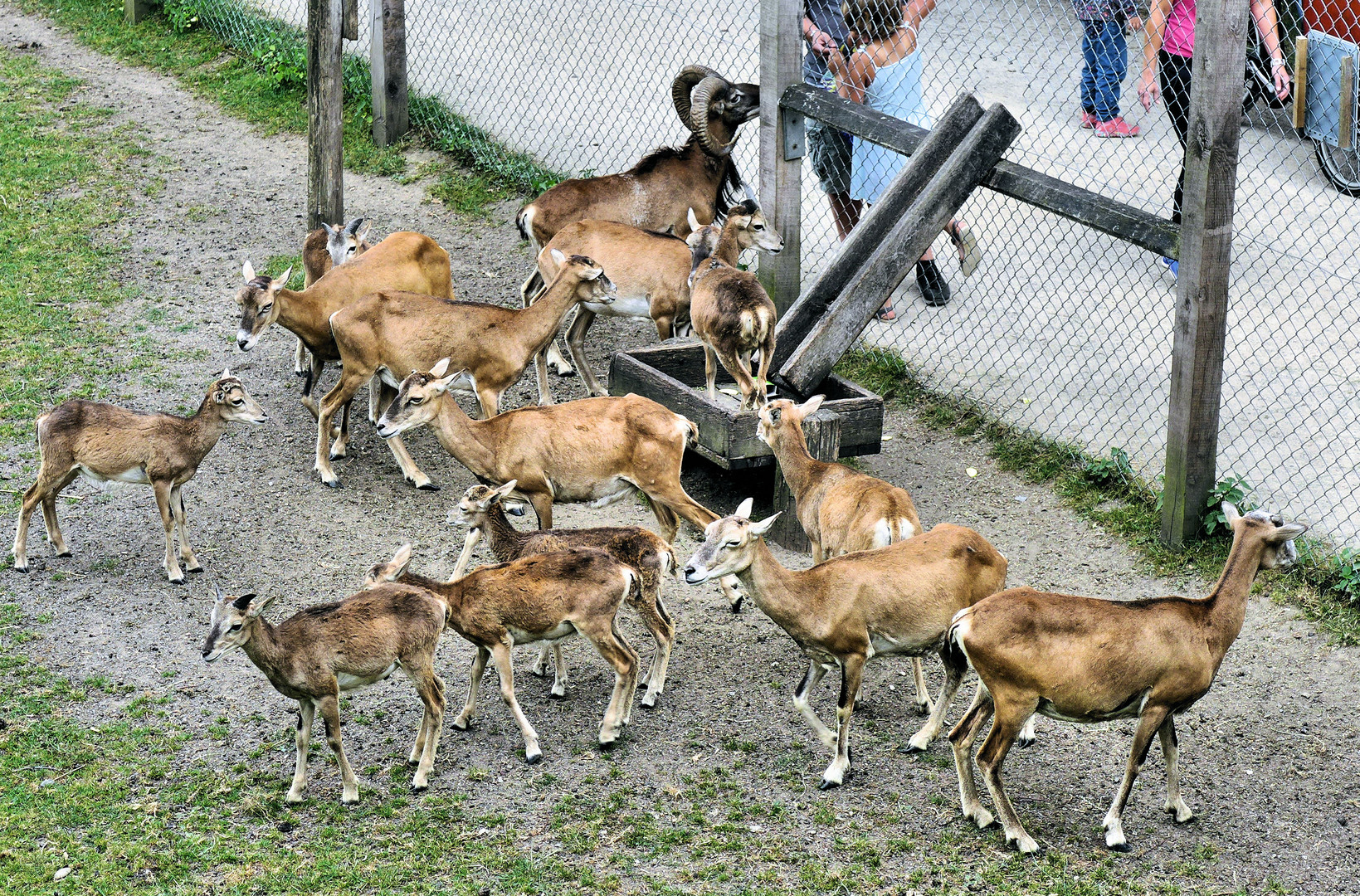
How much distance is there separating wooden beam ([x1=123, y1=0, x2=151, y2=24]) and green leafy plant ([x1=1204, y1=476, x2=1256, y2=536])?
1320cm

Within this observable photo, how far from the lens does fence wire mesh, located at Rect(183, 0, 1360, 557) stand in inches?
364

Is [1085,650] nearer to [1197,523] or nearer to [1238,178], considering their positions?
[1197,523]

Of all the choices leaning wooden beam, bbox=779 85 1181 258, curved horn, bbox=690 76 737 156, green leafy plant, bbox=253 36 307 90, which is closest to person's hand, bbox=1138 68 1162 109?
curved horn, bbox=690 76 737 156

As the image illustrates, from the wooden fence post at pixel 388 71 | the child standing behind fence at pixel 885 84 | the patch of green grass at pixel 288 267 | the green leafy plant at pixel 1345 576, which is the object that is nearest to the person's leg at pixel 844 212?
the child standing behind fence at pixel 885 84

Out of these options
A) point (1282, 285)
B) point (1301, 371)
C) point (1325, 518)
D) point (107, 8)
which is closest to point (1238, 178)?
point (1282, 285)

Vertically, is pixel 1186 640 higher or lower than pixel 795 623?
higher

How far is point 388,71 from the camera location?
43.0 ft

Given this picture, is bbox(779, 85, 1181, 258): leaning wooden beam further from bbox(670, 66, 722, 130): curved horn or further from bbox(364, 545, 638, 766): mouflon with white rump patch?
bbox(364, 545, 638, 766): mouflon with white rump patch

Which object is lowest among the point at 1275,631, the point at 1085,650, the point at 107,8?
the point at 107,8

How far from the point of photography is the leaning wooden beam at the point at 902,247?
8.62 metres

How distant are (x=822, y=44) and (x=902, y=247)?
212 cm

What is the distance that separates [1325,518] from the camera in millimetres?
8055

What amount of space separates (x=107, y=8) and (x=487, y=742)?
43.5ft

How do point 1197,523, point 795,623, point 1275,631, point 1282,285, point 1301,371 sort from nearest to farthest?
point 795,623 < point 1275,631 < point 1197,523 < point 1301,371 < point 1282,285
